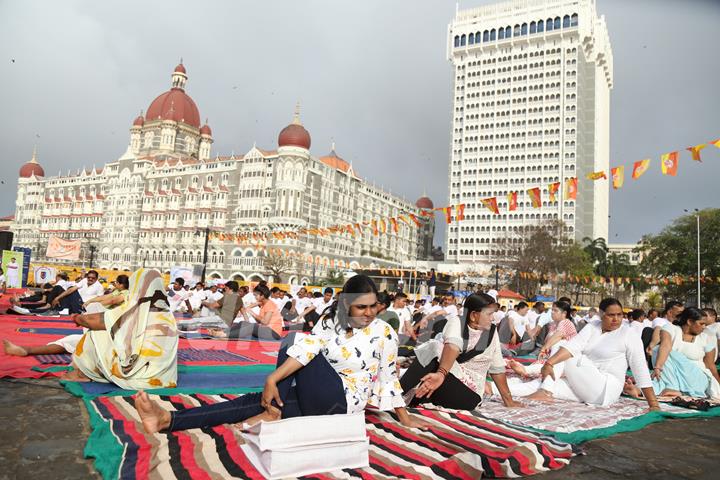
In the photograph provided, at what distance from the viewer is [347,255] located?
211ft

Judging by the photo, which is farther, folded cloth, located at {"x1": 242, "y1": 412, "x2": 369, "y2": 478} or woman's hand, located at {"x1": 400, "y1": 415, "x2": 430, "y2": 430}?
woman's hand, located at {"x1": 400, "y1": 415, "x2": 430, "y2": 430}

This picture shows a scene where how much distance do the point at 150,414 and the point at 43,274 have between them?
93.6 feet

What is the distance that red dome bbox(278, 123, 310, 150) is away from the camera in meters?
55.2

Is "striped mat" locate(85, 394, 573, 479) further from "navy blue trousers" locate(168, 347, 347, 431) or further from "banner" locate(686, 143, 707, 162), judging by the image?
"banner" locate(686, 143, 707, 162)

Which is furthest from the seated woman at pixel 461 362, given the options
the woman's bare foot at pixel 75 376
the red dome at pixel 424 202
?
the red dome at pixel 424 202

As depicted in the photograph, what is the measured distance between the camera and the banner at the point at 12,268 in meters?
22.5

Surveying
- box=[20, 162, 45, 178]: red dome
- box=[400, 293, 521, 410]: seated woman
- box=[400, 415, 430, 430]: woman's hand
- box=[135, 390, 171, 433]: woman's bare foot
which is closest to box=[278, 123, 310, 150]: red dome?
box=[20, 162, 45, 178]: red dome

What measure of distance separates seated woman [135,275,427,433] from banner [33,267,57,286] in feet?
90.0

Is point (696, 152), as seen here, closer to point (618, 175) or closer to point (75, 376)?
point (618, 175)

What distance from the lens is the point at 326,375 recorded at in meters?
3.08

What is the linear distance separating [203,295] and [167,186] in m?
55.9

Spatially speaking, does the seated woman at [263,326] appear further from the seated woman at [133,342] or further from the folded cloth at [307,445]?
the folded cloth at [307,445]

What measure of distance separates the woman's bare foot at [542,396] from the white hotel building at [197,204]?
43379 millimetres

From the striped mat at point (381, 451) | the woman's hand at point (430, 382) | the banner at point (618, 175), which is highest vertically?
the banner at point (618, 175)
